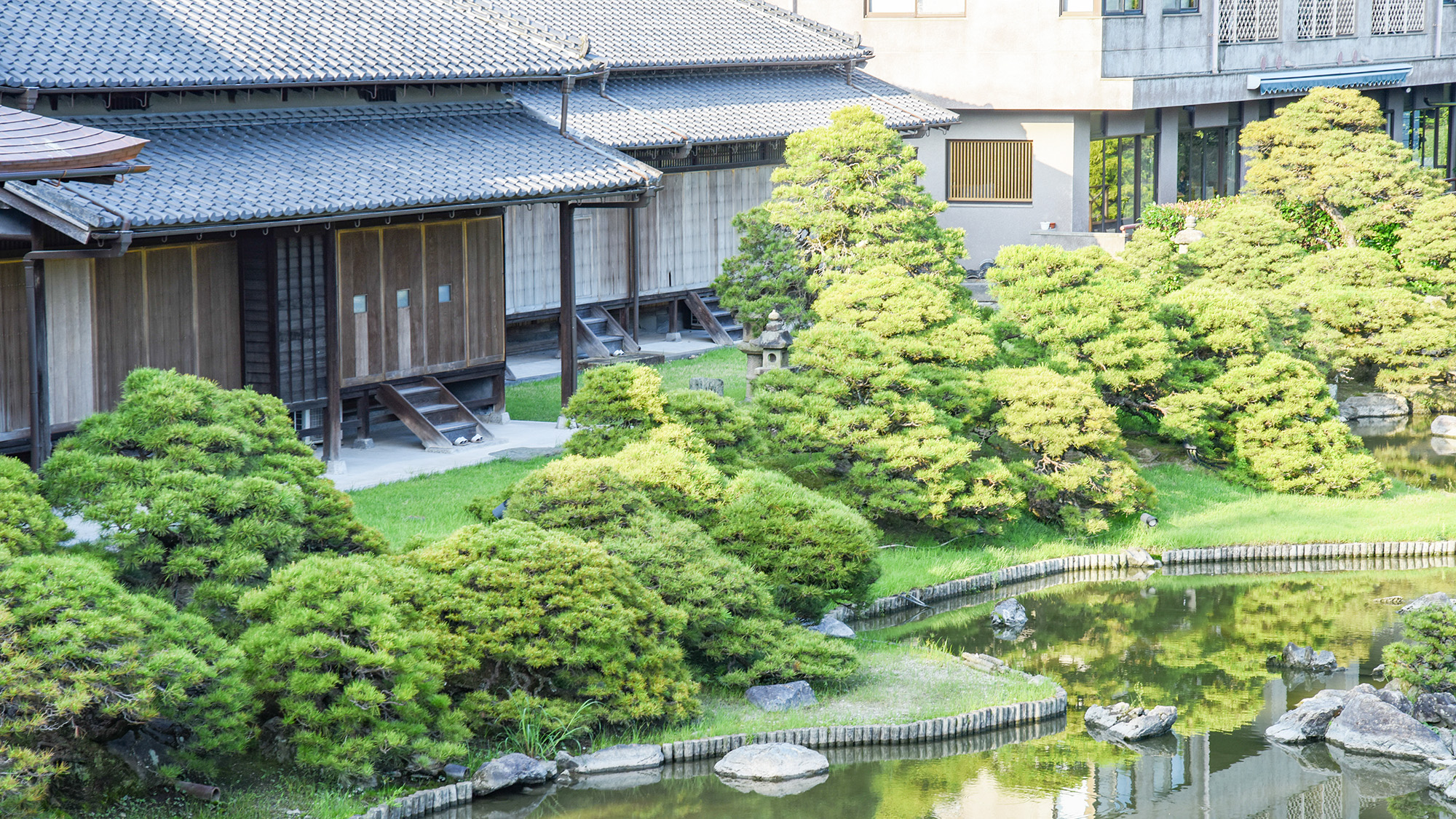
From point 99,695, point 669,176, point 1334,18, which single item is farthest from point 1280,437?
point 1334,18

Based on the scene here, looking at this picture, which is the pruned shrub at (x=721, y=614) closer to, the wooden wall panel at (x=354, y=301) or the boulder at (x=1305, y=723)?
the boulder at (x=1305, y=723)

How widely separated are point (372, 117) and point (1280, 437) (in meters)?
12.7

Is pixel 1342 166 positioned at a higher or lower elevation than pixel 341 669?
higher

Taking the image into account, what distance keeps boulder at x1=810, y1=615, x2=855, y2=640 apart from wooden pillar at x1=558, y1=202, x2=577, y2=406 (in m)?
6.22

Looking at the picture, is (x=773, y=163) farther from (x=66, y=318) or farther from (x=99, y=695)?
(x=99, y=695)

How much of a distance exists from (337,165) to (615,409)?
4.53 meters

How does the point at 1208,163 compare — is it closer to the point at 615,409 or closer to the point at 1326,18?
the point at 1326,18

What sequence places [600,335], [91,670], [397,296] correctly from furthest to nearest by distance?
[600,335]
[397,296]
[91,670]

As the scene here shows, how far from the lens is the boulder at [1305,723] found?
13.9 m

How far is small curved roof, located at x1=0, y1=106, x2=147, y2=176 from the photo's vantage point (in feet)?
33.3

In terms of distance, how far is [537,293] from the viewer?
2530cm

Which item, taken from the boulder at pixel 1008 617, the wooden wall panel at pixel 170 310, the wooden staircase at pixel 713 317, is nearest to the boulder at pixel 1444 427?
the wooden staircase at pixel 713 317

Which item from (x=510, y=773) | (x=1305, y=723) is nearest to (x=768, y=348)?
(x=1305, y=723)

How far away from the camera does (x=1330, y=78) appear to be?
125 ft
